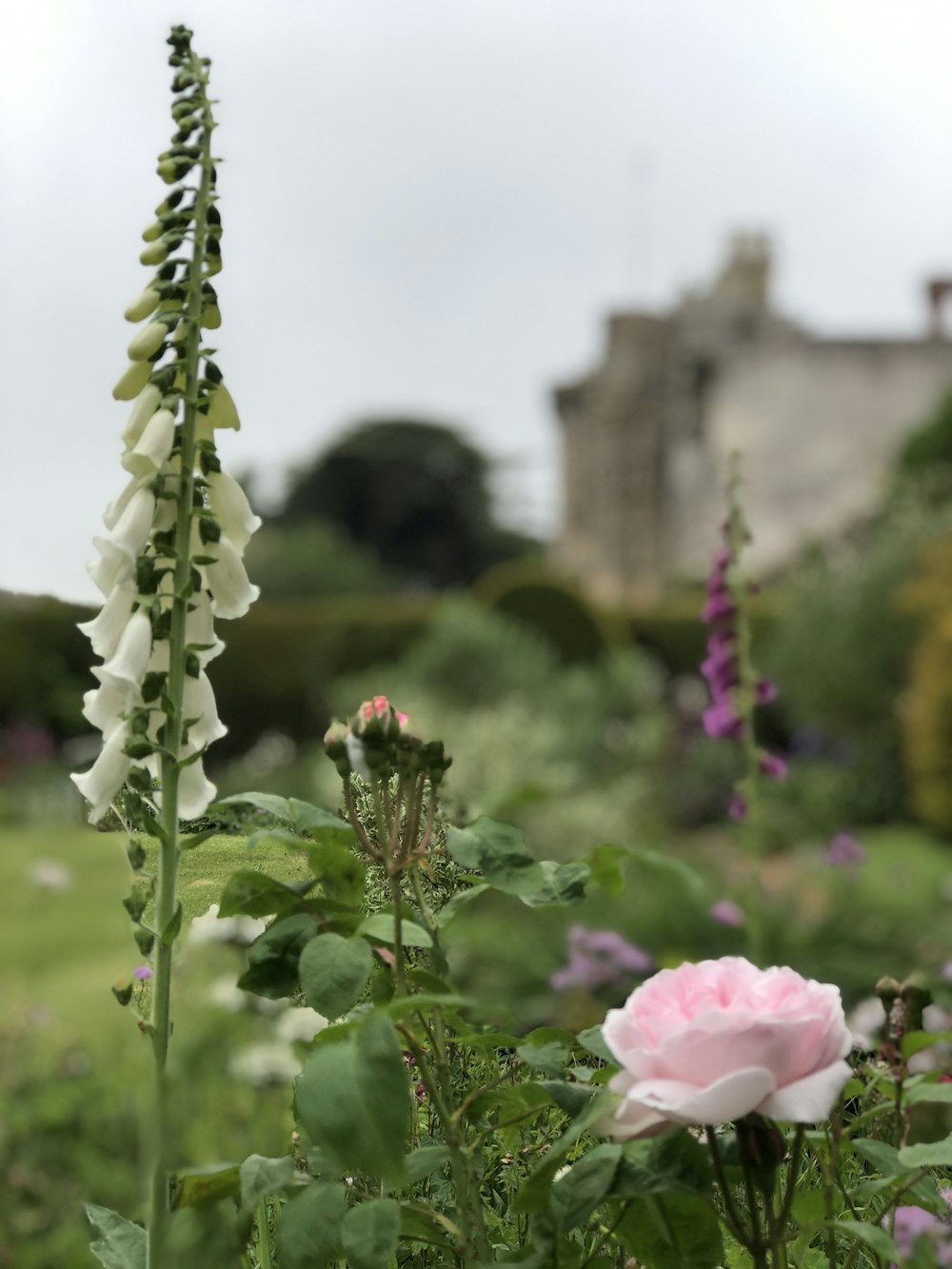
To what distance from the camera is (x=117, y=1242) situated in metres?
0.81

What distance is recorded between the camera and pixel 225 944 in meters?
4.04

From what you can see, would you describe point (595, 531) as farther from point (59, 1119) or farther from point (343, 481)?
point (59, 1119)

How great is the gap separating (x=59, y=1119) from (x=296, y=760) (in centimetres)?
925

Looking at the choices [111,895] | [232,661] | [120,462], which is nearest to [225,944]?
[120,462]

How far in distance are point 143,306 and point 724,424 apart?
27.2 m

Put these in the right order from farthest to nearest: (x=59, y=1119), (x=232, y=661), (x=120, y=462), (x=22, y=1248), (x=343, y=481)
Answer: (x=343, y=481), (x=232, y=661), (x=59, y=1119), (x=22, y=1248), (x=120, y=462)

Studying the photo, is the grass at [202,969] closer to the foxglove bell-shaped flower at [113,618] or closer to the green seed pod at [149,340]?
the foxglove bell-shaped flower at [113,618]

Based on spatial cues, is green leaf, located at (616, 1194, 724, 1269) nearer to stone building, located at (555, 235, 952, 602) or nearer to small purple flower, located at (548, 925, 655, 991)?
small purple flower, located at (548, 925, 655, 991)

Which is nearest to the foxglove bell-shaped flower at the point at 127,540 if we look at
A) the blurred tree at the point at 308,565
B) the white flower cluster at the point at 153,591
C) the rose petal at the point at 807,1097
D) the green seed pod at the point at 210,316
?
the white flower cluster at the point at 153,591

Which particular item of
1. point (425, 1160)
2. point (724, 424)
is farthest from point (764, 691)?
point (724, 424)

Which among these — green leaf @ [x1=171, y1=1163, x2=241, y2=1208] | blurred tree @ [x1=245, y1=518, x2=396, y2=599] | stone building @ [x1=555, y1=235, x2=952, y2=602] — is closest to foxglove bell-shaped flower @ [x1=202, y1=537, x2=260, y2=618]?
green leaf @ [x1=171, y1=1163, x2=241, y2=1208]

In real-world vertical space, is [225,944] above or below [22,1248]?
above

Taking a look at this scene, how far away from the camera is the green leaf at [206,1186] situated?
0.74 m

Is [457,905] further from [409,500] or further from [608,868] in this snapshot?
[409,500]
